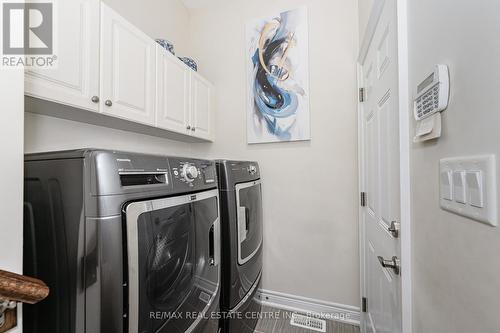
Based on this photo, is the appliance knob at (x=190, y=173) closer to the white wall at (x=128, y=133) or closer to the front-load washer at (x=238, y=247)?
the front-load washer at (x=238, y=247)

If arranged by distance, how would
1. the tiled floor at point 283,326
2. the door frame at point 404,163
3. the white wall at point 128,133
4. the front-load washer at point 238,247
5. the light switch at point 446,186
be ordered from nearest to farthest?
the light switch at point 446,186, the door frame at point 404,163, the white wall at point 128,133, the front-load washer at point 238,247, the tiled floor at point 283,326

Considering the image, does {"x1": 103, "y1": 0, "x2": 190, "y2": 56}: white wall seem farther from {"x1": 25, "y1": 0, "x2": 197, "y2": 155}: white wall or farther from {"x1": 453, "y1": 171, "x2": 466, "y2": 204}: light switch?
{"x1": 453, "y1": 171, "x2": 466, "y2": 204}: light switch

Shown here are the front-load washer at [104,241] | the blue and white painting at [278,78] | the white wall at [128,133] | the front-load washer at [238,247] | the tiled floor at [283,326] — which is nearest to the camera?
the front-load washer at [104,241]

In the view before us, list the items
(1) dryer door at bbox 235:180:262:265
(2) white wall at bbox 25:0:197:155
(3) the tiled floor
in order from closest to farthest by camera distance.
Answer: (2) white wall at bbox 25:0:197:155 < (1) dryer door at bbox 235:180:262:265 < (3) the tiled floor

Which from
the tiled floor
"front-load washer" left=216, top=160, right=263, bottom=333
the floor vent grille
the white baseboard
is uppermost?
"front-load washer" left=216, top=160, right=263, bottom=333

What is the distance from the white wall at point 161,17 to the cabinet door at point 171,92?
1.55ft

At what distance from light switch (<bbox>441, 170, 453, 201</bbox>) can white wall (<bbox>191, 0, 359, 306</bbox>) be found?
1.34m

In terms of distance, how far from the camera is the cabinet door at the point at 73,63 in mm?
930

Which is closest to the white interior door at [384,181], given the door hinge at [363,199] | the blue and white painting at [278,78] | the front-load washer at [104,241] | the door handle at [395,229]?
the door handle at [395,229]

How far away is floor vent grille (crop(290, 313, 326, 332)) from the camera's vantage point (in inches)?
69.5

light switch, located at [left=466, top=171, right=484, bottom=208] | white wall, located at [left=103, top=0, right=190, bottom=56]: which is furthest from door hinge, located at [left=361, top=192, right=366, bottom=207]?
white wall, located at [left=103, top=0, right=190, bottom=56]

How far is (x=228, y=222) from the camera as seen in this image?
53.4 inches

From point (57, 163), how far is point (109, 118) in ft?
2.34

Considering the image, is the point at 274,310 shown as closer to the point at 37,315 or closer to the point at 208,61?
the point at 37,315
